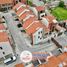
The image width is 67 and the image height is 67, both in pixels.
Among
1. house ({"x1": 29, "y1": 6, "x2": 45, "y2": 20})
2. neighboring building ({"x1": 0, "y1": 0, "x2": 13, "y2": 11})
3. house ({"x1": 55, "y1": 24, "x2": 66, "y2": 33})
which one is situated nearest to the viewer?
house ({"x1": 55, "y1": 24, "x2": 66, "y2": 33})

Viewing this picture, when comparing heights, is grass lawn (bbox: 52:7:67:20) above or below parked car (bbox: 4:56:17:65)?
above

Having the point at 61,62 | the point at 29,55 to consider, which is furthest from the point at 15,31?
the point at 61,62

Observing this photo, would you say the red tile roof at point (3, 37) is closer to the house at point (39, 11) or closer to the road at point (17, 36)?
the road at point (17, 36)

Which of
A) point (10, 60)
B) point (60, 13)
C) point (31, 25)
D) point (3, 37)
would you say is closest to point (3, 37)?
point (3, 37)

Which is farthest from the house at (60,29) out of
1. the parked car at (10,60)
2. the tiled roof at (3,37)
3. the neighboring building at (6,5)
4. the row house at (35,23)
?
the neighboring building at (6,5)

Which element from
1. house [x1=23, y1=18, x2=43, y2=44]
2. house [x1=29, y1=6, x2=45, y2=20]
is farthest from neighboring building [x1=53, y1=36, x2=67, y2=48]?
house [x1=29, y1=6, x2=45, y2=20]

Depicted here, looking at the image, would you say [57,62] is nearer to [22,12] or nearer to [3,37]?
[3,37]

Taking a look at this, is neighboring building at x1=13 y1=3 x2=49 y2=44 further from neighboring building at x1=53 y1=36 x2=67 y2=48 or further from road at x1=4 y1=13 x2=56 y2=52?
neighboring building at x1=53 y1=36 x2=67 y2=48

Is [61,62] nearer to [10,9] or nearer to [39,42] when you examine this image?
[39,42]
